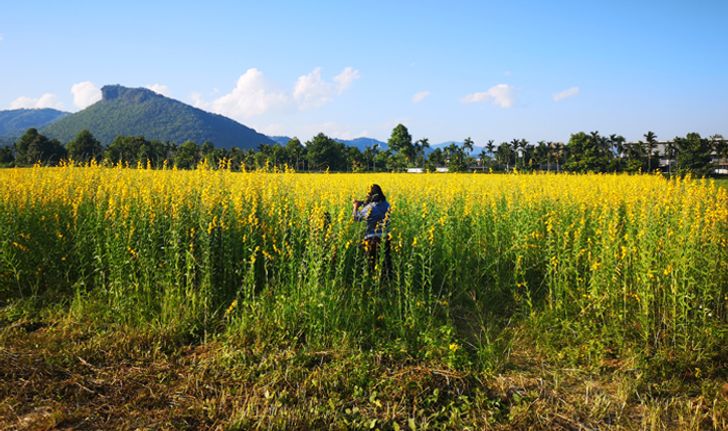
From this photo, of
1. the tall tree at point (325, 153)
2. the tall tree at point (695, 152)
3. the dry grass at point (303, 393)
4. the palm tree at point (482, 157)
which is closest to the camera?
the dry grass at point (303, 393)

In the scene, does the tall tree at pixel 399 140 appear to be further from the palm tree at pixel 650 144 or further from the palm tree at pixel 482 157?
the palm tree at pixel 650 144

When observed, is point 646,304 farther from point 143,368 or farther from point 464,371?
point 143,368

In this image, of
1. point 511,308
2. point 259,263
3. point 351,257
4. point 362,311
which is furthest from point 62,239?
point 511,308

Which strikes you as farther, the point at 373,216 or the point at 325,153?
the point at 325,153

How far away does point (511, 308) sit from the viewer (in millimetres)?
5617

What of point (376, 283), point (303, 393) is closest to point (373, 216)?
point (376, 283)

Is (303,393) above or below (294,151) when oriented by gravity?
below

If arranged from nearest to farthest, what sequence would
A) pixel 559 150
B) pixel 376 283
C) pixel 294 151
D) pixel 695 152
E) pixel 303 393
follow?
pixel 303 393
pixel 376 283
pixel 695 152
pixel 294 151
pixel 559 150

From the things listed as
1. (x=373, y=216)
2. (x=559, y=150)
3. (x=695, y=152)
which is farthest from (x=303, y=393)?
(x=559, y=150)

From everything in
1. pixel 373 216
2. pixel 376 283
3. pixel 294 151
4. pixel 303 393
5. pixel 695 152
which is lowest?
pixel 303 393

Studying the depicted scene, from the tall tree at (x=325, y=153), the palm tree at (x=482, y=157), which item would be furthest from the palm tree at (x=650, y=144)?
the tall tree at (x=325, y=153)

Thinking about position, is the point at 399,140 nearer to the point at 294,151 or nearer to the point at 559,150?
the point at 294,151

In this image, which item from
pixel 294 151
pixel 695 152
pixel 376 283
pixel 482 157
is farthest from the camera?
pixel 482 157

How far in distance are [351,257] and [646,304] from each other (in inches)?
151
